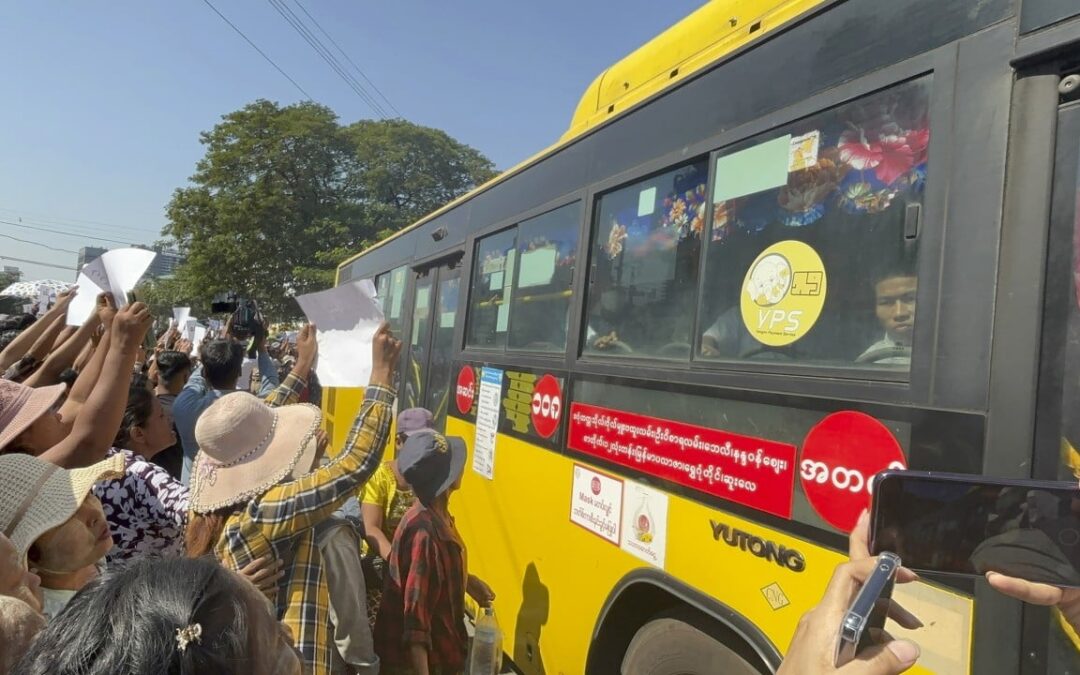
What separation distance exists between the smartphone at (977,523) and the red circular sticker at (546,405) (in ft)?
7.44

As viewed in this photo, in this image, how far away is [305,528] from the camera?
2152 millimetres

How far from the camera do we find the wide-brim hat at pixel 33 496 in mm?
1650

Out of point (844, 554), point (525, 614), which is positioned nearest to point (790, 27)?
point (844, 554)

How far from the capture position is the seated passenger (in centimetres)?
174

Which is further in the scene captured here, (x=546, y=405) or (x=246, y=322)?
(x=246, y=322)

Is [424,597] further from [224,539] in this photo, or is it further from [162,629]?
[162,629]

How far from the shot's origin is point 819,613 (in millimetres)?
929

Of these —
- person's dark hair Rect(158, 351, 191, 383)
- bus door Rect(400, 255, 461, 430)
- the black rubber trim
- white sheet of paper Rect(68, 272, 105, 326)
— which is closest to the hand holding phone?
the black rubber trim

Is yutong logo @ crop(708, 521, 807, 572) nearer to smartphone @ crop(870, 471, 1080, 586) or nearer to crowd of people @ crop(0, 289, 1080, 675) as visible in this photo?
crowd of people @ crop(0, 289, 1080, 675)

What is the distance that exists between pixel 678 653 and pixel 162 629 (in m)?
1.81

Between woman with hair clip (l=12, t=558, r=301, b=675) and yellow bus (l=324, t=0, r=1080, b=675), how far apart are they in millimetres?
1422

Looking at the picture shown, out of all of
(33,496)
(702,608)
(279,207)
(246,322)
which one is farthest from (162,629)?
(279,207)

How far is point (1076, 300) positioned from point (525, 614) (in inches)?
107

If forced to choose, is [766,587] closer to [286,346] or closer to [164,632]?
[164,632]
